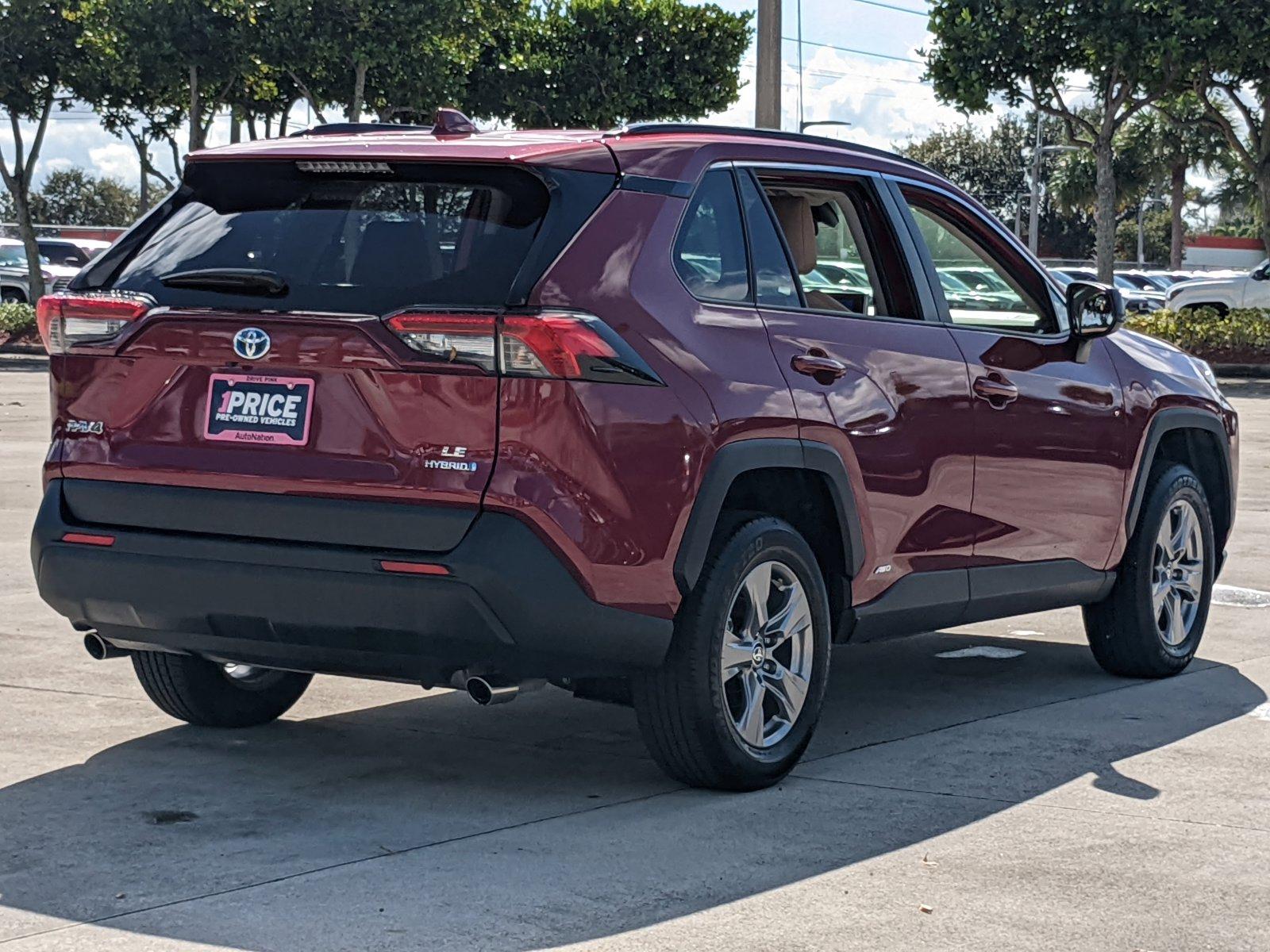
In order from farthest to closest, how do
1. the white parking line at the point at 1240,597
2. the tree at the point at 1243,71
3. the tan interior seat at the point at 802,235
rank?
the tree at the point at 1243,71, the white parking line at the point at 1240,597, the tan interior seat at the point at 802,235

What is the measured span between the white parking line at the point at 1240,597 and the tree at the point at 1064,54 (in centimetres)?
2122

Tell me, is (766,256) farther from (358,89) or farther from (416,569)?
(358,89)

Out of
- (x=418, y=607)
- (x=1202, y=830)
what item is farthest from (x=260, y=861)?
(x=1202, y=830)

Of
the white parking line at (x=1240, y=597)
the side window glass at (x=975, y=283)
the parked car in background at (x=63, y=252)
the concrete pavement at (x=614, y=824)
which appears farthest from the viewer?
the parked car in background at (x=63, y=252)

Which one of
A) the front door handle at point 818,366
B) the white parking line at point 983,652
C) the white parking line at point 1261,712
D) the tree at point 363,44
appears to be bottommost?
the white parking line at point 983,652

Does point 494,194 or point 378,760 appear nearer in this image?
point 494,194

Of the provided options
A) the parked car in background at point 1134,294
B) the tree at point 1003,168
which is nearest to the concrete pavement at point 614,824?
the parked car in background at point 1134,294

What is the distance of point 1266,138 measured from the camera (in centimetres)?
3097

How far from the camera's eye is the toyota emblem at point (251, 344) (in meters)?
4.90

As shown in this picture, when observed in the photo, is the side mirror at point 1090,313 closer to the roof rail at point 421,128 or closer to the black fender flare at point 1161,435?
the black fender flare at point 1161,435

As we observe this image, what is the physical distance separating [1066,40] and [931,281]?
26.0 metres

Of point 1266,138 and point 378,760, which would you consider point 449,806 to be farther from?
point 1266,138

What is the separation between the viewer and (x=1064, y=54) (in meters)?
30.9

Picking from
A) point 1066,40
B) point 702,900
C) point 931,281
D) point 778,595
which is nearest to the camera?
point 702,900
